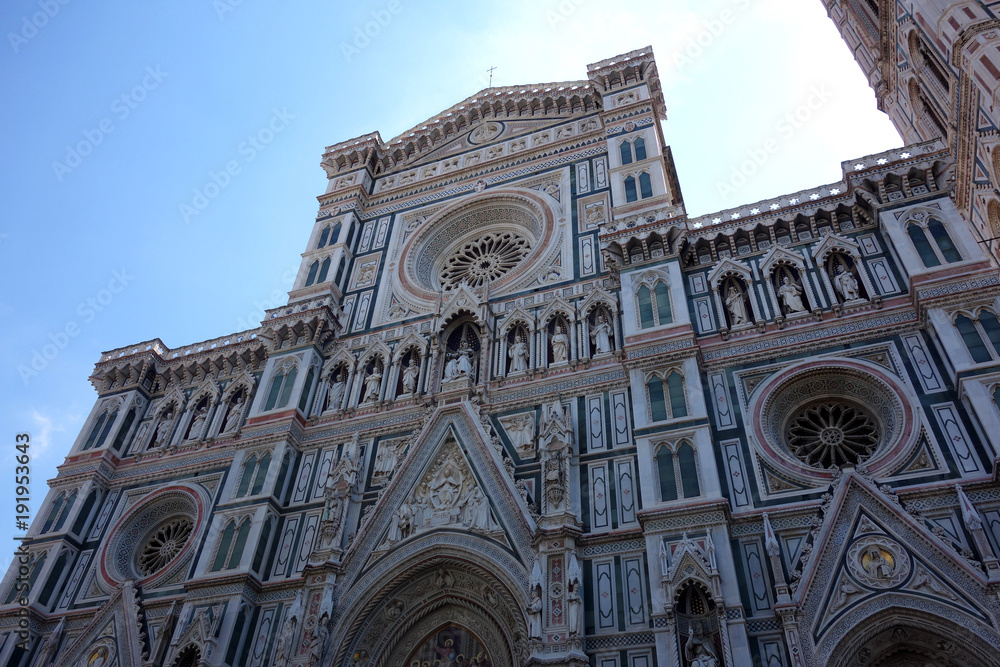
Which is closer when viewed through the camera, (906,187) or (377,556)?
(377,556)

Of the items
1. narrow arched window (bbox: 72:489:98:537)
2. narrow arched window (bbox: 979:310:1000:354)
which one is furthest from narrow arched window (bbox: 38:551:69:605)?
narrow arched window (bbox: 979:310:1000:354)

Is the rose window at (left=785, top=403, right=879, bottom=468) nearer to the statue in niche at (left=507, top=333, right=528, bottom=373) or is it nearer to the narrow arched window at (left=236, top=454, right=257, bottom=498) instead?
the statue in niche at (left=507, top=333, right=528, bottom=373)

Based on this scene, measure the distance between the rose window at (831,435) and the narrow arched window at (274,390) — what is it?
11538 millimetres

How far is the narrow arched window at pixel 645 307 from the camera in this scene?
16261 millimetres

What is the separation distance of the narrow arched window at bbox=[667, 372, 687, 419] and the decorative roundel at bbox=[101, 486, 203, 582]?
35.4 ft

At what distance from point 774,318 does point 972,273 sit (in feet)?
11.3

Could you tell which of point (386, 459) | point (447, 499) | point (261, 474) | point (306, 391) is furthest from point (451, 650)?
point (306, 391)

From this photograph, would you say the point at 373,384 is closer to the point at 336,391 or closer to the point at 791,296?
the point at 336,391

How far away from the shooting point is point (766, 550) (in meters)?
12.4

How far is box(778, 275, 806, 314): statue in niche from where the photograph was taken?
15.6 metres

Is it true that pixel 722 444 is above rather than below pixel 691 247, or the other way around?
below

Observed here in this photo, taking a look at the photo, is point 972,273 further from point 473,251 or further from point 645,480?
point 473,251

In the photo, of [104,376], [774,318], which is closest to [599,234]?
[774,318]

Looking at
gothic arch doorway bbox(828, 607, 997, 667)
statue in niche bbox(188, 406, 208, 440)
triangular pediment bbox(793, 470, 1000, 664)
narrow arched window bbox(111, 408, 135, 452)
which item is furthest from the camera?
narrow arched window bbox(111, 408, 135, 452)
